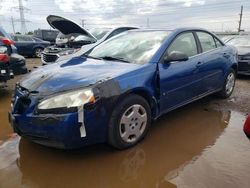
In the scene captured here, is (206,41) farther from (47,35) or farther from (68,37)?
(47,35)

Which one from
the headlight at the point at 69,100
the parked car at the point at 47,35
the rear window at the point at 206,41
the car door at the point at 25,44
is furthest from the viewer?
the parked car at the point at 47,35

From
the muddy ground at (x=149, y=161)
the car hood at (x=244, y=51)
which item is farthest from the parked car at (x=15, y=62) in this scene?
the car hood at (x=244, y=51)

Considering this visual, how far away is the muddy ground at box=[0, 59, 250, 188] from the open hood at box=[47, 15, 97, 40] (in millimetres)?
4073

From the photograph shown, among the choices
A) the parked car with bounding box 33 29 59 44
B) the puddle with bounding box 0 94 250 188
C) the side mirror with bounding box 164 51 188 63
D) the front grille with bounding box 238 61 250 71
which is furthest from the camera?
the parked car with bounding box 33 29 59 44

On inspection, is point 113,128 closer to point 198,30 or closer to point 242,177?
point 242,177

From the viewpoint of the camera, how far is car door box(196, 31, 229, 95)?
4805mm

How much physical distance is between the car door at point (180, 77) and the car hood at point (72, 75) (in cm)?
51

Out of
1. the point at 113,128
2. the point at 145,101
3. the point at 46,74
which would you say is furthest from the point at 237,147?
the point at 46,74

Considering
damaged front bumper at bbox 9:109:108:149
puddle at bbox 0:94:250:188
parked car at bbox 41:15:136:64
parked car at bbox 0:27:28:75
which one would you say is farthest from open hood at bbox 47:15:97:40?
damaged front bumper at bbox 9:109:108:149

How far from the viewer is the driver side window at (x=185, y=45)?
4297 mm

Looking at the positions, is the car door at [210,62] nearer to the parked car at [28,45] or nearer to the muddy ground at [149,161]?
the muddy ground at [149,161]

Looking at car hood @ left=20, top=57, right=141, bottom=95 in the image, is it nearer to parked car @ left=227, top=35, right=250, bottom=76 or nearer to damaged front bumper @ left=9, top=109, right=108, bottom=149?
damaged front bumper @ left=9, top=109, right=108, bottom=149

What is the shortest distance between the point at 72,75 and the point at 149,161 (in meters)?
1.35

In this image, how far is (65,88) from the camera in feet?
10.4
